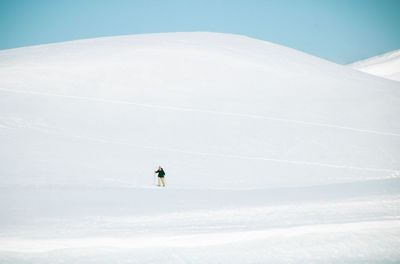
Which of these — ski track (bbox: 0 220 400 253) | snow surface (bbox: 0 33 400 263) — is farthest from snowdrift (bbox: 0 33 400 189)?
ski track (bbox: 0 220 400 253)

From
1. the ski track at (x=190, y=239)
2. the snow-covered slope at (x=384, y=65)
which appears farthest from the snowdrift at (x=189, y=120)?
the snow-covered slope at (x=384, y=65)

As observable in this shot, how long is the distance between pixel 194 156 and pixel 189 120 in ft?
11.0

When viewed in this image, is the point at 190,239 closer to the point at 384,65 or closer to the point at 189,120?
the point at 189,120

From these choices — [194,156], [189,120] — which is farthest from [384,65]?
[194,156]

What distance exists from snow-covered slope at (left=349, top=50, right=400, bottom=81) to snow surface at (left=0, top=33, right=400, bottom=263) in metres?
49.3

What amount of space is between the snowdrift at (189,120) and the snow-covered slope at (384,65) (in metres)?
48.7

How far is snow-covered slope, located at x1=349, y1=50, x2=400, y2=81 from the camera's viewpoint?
76200 millimetres

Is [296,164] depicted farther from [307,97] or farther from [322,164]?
[307,97]

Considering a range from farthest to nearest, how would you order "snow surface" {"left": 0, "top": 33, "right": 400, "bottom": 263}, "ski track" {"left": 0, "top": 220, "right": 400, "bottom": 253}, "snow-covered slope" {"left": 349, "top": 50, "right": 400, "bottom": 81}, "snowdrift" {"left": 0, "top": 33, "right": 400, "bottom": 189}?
"snow-covered slope" {"left": 349, "top": 50, "right": 400, "bottom": 81}, "snowdrift" {"left": 0, "top": 33, "right": 400, "bottom": 189}, "snow surface" {"left": 0, "top": 33, "right": 400, "bottom": 263}, "ski track" {"left": 0, "top": 220, "right": 400, "bottom": 253}

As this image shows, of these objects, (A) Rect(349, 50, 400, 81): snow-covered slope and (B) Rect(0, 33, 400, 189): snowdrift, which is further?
(A) Rect(349, 50, 400, 81): snow-covered slope

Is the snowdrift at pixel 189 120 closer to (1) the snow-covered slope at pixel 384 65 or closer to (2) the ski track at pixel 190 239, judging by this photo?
(2) the ski track at pixel 190 239

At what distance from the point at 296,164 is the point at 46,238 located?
10.3 m

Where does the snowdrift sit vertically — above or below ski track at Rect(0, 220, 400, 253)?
above

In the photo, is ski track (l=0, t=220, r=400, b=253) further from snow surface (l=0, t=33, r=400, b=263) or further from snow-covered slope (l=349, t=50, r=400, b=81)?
snow-covered slope (l=349, t=50, r=400, b=81)
